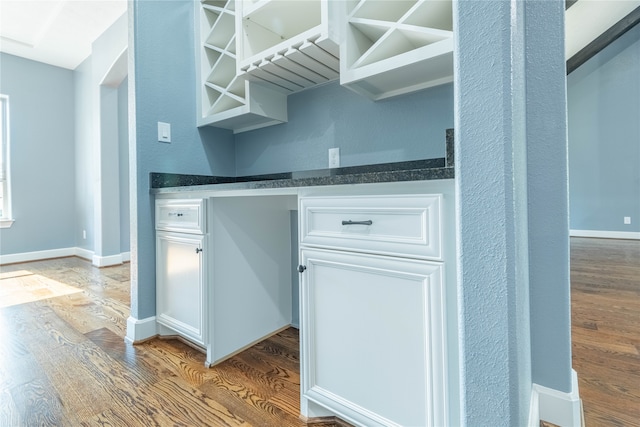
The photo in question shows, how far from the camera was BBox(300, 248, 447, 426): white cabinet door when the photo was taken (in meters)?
0.80

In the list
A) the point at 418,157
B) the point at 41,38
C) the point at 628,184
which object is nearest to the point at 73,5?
the point at 41,38

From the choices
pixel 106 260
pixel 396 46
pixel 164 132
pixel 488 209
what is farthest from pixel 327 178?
pixel 106 260

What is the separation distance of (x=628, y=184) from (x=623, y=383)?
17.5 ft

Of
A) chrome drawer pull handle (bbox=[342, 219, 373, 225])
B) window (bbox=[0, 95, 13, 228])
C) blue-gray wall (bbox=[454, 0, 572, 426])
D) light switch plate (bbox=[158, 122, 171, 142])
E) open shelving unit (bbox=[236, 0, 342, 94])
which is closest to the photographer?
blue-gray wall (bbox=[454, 0, 572, 426])

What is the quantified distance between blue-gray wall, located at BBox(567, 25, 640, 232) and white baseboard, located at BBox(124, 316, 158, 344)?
21.0ft

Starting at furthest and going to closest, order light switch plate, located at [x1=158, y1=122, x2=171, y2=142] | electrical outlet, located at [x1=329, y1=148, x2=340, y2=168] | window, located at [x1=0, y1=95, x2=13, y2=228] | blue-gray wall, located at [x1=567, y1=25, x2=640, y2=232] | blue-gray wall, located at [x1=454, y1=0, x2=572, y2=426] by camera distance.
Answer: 1. blue-gray wall, located at [x1=567, y1=25, x2=640, y2=232]
2. window, located at [x1=0, y1=95, x2=13, y2=228]
3. light switch plate, located at [x1=158, y1=122, x2=171, y2=142]
4. electrical outlet, located at [x1=329, y1=148, x2=340, y2=168]
5. blue-gray wall, located at [x1=454, y1=0, x2=572, y2=426]

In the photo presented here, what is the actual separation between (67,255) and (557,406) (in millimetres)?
5317

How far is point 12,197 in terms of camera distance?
155 inches

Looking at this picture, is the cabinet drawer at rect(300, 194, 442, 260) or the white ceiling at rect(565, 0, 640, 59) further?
the white ceiling at rect(565, 0, 640, 59)

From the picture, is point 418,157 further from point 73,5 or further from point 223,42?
point 73,5

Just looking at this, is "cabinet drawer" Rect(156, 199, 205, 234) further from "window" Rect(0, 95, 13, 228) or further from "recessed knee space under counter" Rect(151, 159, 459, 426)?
"window" Rect(0, 95, 13, 228)

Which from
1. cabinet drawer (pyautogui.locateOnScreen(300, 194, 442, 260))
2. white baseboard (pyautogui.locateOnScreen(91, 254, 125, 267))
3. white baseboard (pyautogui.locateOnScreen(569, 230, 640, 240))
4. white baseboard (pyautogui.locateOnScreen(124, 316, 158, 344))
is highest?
cabinet drawer (pyautogui.locateOnScreen(300, 194, 442, 260))

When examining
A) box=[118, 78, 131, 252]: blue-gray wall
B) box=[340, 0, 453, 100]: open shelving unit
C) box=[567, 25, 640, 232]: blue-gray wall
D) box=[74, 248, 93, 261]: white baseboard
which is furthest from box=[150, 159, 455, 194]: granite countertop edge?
box=[567, 25, 640, 232]: blue-gray wall

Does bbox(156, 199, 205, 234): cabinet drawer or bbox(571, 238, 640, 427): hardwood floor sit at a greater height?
bbox(156, 199, 205, 234): cabinet drawer
